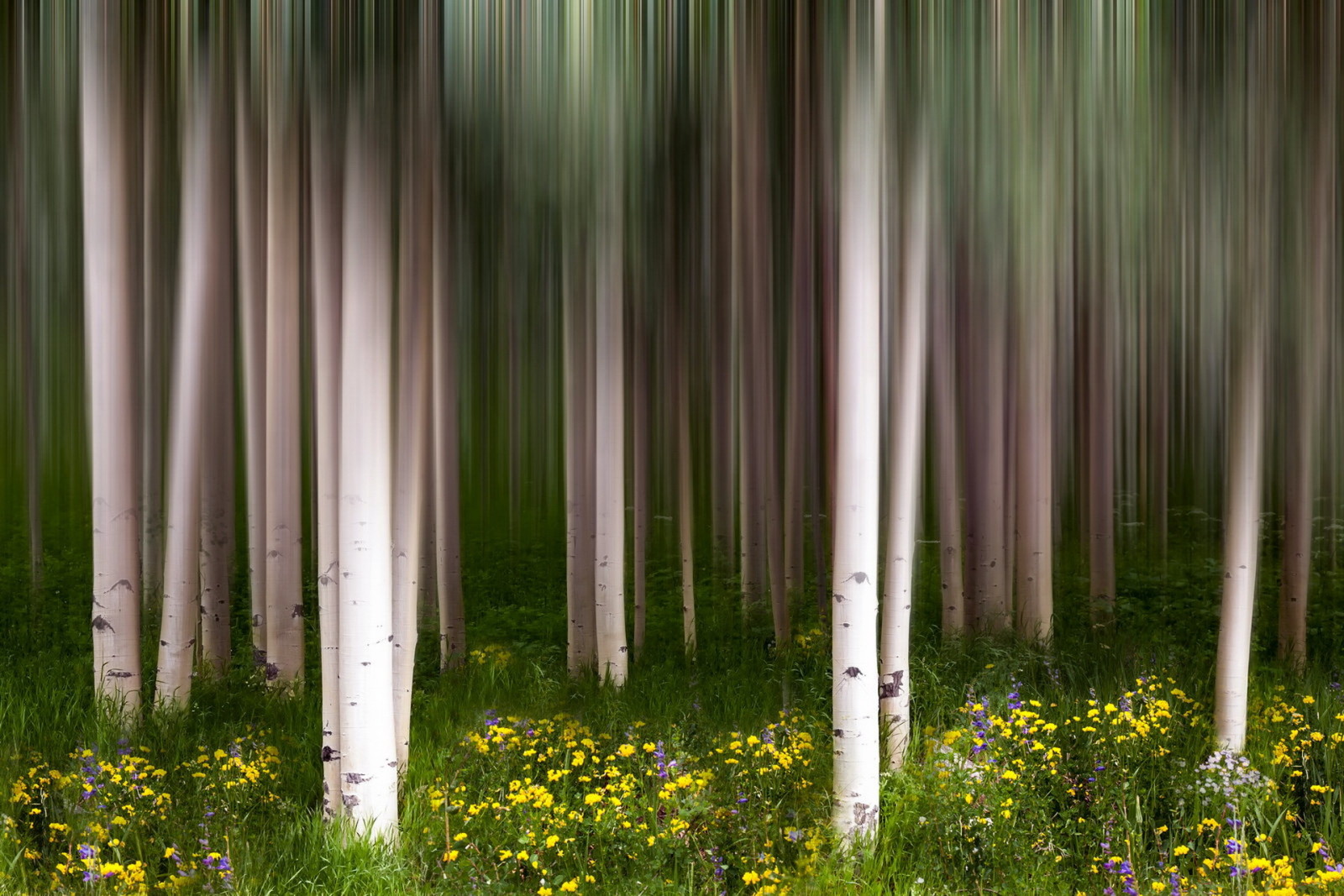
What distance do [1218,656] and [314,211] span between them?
5.63m

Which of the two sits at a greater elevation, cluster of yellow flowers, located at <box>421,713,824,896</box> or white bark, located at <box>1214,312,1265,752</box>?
white bark, located at <box>1214,312,1265,752</box>

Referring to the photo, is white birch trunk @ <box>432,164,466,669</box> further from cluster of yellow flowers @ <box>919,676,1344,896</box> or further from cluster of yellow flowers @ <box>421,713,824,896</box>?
cluster of yellow flowers @ <box>919,676,1344,896</box>

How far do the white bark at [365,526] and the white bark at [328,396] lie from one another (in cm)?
15

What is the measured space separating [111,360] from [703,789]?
4035mm

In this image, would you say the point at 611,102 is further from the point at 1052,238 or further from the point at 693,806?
the point at 693,806

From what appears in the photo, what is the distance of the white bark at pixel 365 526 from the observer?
4297 millimetres

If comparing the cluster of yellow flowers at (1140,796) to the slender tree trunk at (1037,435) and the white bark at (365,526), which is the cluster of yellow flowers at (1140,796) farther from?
the white bark at (365,526)

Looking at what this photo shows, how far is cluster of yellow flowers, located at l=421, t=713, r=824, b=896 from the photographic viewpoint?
4238mm

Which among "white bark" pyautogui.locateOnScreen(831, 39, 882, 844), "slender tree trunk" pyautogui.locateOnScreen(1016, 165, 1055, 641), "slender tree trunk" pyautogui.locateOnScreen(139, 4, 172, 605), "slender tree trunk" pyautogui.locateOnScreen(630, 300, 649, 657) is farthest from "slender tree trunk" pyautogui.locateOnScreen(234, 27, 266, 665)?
"slender tree trunk" pyautogui.locateOnScreen(1016, 165, 1055, 641)

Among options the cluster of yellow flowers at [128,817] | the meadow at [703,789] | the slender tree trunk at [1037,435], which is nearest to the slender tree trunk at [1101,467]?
the slender tree trunk at [1037,435]

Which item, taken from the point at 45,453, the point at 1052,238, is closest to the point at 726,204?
the point at 1052,238

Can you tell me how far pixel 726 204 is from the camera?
9.92 meters

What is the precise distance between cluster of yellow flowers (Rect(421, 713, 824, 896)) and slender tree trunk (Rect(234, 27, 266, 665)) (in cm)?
290

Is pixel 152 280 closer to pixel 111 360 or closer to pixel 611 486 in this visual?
pixel 111 360
